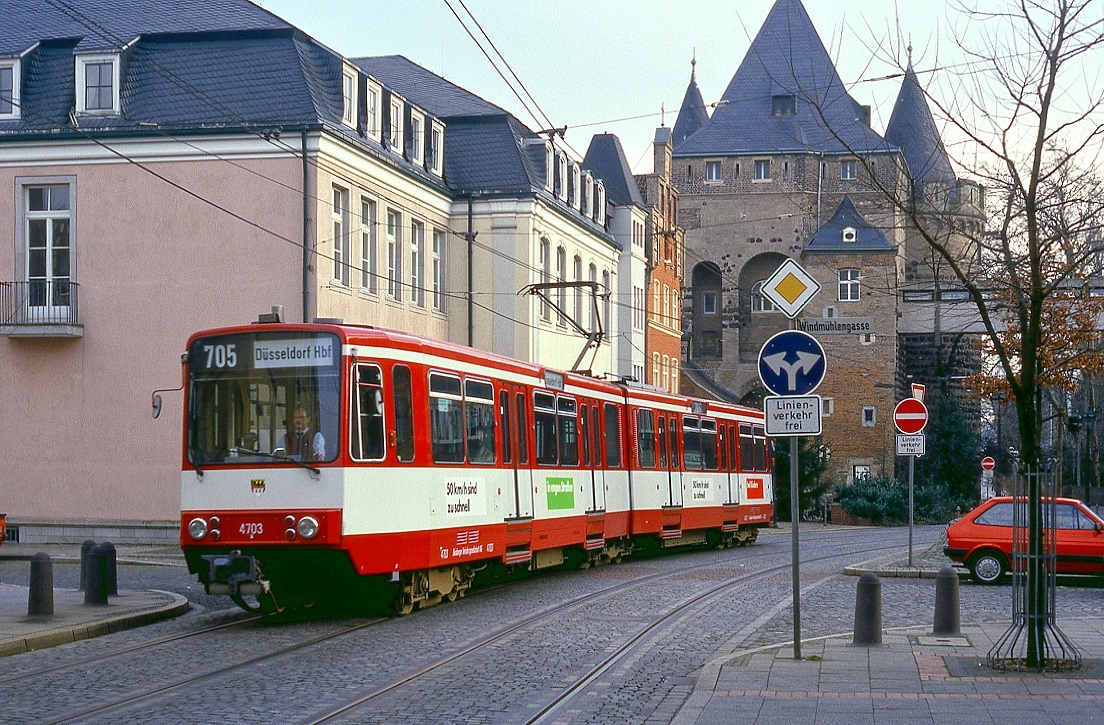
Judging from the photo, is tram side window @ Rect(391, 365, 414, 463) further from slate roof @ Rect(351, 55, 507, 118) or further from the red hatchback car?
slate roof @ Rect(351, 55, 507, 118)

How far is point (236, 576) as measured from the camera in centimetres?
1508

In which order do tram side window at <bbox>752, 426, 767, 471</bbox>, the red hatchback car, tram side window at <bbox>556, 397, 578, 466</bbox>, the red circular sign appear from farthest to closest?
1. tram side window at <bbox>752, 426, 767, 471</bbox>
2. the red circular sign
3. tram side window at <bbox>556, 397, 578, 466</bbox>
4. the red hatchback car

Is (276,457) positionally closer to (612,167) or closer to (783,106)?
(612,167)

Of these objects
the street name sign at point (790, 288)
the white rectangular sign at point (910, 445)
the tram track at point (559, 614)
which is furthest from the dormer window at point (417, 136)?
the street name sign at point (790, 288)

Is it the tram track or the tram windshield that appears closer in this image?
the tram track

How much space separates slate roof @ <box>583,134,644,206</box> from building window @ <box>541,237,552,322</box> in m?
13.8

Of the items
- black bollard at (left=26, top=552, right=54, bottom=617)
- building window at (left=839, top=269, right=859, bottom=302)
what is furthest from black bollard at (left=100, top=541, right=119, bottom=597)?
building window at (left=839, top=269, right=859, bottom=302)

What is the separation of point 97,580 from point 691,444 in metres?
15.8

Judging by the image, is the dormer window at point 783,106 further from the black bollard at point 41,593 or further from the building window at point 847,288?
the black bollard at point 41,593

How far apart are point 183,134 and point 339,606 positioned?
15373 mm

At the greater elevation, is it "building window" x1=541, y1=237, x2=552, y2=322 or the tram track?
"building window" x1=541, y1=237, x2=552, y2=322

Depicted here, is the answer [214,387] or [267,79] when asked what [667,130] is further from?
[214,387]

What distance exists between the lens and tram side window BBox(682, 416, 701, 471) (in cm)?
2997

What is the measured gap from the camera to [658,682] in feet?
38.5
